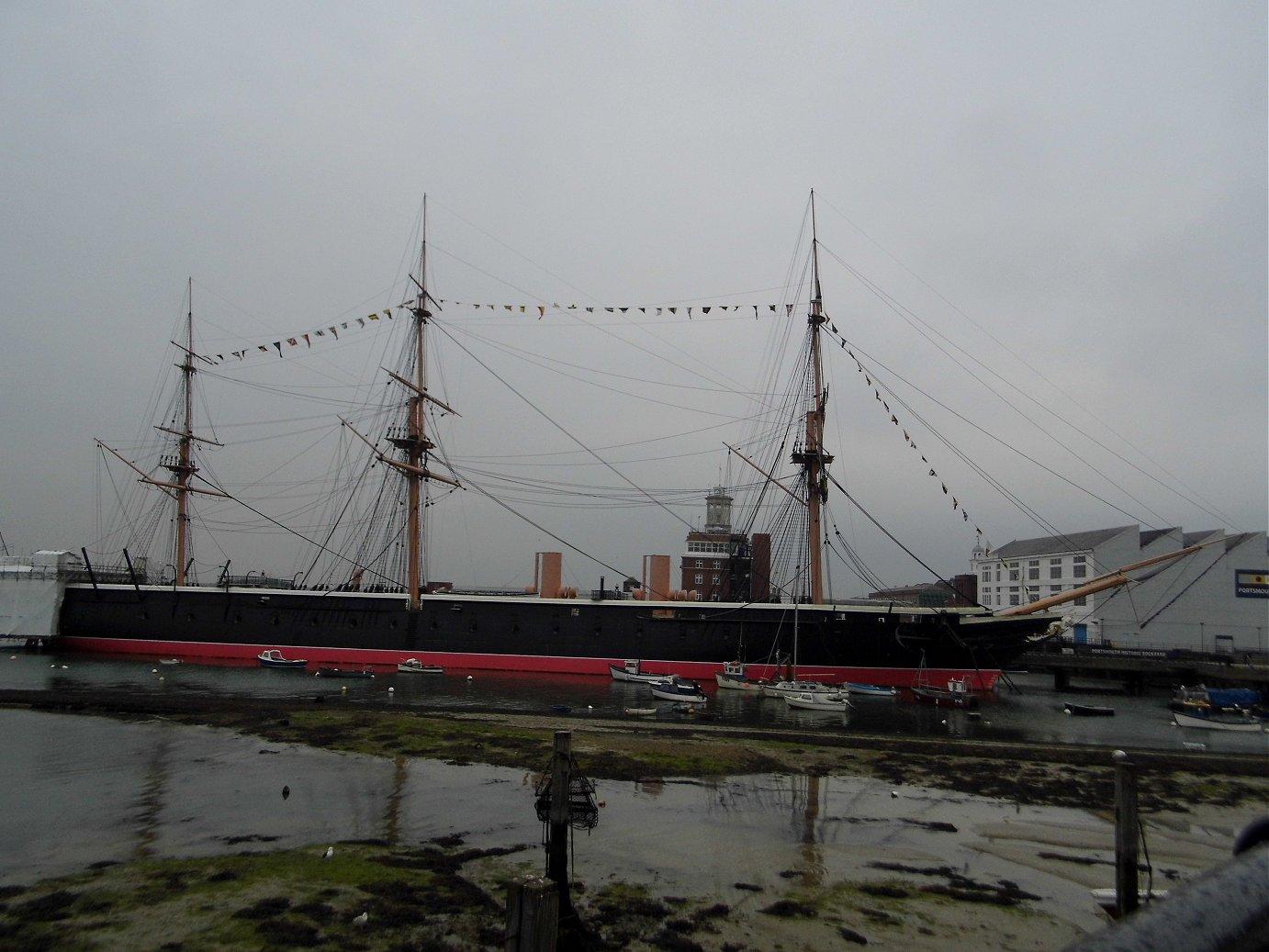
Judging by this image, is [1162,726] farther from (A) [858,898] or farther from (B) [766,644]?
(A) [858,898]

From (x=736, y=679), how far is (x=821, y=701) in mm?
5840

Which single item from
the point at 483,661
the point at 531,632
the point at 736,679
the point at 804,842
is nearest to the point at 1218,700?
the point at 736,679

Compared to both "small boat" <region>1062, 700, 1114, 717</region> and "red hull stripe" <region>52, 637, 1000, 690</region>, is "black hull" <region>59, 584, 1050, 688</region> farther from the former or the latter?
"small boat" <region>1062, 700, 1114, 717</region>

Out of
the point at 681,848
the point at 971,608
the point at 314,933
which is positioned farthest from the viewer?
the point at 971,608

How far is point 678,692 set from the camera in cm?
3119

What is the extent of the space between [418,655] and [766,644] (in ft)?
62.3

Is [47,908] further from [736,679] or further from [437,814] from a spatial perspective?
[736,679]

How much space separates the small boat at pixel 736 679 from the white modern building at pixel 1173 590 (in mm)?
19410

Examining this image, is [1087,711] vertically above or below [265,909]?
below

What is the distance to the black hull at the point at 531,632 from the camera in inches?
1460

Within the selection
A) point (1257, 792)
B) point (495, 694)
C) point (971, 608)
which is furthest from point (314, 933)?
point (971, 608)

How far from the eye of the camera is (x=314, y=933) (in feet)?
29.2

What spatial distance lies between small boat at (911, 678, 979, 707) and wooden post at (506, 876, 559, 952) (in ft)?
A: 98.8

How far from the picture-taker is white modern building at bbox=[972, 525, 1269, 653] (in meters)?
52.4
